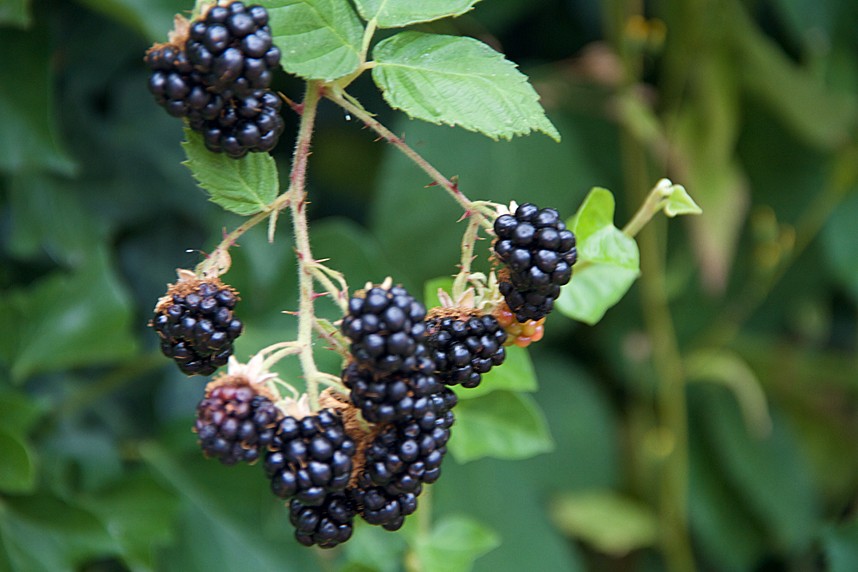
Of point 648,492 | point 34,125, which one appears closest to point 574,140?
point 648,492

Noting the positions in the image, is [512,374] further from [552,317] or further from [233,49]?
[552,317]

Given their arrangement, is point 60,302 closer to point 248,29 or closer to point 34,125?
point 34,125

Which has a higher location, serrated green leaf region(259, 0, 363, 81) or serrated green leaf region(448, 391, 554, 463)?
serrated green leaf region(259, 0, 363, 81)

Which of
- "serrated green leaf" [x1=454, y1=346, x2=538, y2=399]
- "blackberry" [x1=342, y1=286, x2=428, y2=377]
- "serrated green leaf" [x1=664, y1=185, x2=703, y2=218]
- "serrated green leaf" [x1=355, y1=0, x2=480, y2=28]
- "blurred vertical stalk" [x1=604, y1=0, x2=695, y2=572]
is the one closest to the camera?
"blackberry" [x1=342, y1=286, x2=428, y2=377]

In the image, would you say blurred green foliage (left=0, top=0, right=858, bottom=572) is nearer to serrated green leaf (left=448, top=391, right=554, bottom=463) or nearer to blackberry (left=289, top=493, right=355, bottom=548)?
serrated green leaf (left=448, top=391, right=554, bottom=463)


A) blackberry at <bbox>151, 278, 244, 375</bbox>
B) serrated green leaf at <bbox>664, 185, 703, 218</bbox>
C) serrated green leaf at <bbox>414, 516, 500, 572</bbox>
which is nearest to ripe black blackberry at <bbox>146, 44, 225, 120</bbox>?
blackberry at <bbox>151, 278, 244, 375</bbox>

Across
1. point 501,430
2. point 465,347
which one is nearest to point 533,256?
point 465,347

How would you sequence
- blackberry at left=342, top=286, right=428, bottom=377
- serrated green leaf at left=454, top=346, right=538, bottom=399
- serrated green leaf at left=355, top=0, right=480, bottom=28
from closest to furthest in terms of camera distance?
blackberry at left=342, top=286, right=428, bottom=377 → serrated green leaf at left=355, top=0, right=480, bottom=28 → serrated green leaf at left=454, top=346, right=538, bottom=399
